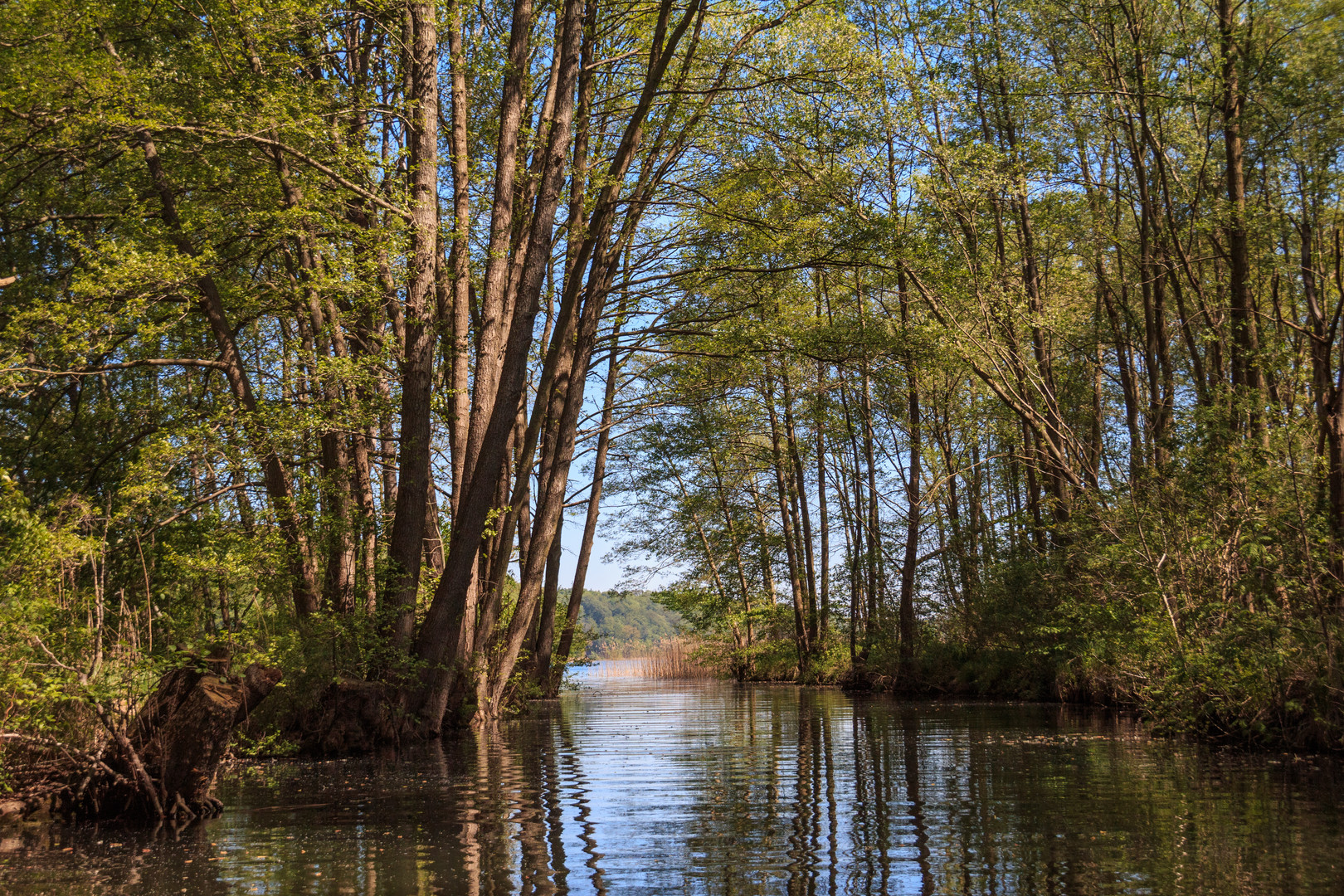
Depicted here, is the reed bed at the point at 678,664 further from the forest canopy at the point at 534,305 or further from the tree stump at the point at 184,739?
the tree stump at the point at 184,739

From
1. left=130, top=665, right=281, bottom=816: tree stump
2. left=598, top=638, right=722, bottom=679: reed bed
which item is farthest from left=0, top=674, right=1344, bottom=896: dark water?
left=598, top=638, right=722, bottom=679: reed bed

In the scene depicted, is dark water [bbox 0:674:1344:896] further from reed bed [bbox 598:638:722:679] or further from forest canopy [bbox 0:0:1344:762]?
reed bed [bbox 598:638:722:679]

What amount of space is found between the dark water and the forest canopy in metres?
1.28

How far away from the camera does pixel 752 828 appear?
188 inches

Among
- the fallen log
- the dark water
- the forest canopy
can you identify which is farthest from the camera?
the forest canopy

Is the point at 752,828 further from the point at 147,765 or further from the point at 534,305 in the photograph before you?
the point at 534,305

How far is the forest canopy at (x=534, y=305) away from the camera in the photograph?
28.5 ft

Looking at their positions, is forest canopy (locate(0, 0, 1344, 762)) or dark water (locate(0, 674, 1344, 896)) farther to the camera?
forest canopy (locate(0, 0, 1344, 762))

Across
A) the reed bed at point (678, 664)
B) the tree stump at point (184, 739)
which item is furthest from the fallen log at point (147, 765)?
the reed bed at point (678, 664)

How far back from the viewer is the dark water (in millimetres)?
3705

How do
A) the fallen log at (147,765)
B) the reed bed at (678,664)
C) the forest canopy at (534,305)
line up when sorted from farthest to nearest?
the reed bed at (678,664) < the forest canopy at (534,305) < the fallen log at (147,765)

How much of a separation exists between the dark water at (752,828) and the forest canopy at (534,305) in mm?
1283

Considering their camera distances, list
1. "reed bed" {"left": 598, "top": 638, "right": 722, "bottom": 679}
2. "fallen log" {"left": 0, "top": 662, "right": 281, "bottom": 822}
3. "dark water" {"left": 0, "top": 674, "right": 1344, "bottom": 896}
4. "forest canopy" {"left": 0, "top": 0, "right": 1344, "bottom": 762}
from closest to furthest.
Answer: "dark water" {"left": 0, "top": 674, "right": 1344, "bottom": 896} → "fallen log" {"left": 0, "top": 662, "right": 281, "bottom": 822} → "forest canopy" {"left": 0, "top": 0, "right": 1344, "bottom": 762} → "reed bed" {"left": 598, "top": 638, "right": 722, "bottom": 679}

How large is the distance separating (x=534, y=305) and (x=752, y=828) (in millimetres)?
7509
